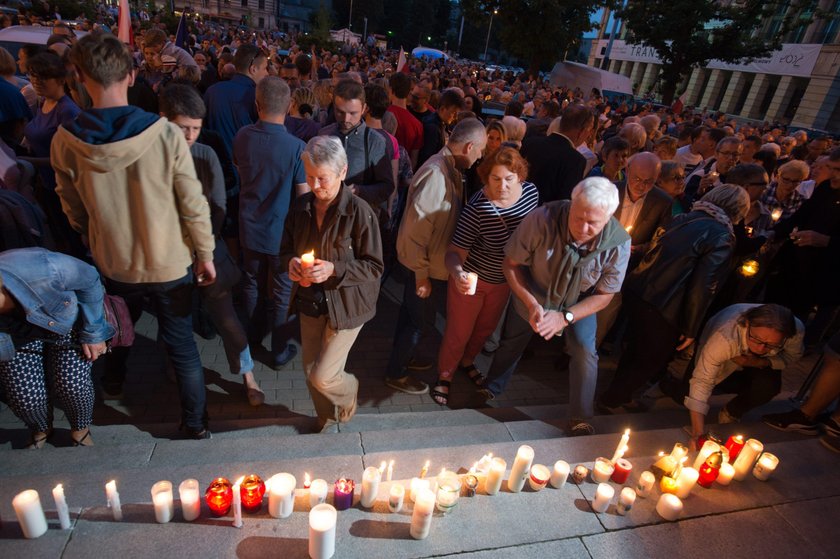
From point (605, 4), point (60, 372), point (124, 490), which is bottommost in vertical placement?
point (124, 490)

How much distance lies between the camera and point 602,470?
264 cm

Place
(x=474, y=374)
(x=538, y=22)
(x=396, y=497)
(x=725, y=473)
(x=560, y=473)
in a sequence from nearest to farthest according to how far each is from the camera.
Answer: (x=396, y=497)
(x=560, y=473)
(x=725, y=473)
(x=474, y=374)
(x=538, y=22)

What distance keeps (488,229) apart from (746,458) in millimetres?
2084

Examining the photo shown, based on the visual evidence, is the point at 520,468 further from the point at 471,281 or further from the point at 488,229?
the point at 488,229

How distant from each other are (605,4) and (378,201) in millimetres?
28169

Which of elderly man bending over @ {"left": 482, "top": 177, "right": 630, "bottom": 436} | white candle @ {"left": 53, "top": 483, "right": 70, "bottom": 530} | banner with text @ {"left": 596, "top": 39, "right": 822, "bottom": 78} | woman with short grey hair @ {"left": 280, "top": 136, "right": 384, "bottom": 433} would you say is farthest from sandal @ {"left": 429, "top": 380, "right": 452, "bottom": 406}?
banner with text @ {"left": 596, "top": 39, "right": 822, "bottom": 78}

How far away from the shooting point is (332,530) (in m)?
1.98

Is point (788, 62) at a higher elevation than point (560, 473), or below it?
higher

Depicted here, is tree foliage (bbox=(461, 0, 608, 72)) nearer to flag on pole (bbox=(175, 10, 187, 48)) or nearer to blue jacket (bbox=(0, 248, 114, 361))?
flag on pole (bbox=(175, 10, 187, 48))

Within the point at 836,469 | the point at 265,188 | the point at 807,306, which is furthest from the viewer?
the point at 807,306

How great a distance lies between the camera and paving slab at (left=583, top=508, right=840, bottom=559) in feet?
7.76

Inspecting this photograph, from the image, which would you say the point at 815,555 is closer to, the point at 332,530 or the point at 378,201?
the point at 332,530

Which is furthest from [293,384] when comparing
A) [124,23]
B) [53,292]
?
[124,23]

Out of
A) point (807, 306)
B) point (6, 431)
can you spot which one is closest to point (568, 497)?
point (6, 431)
